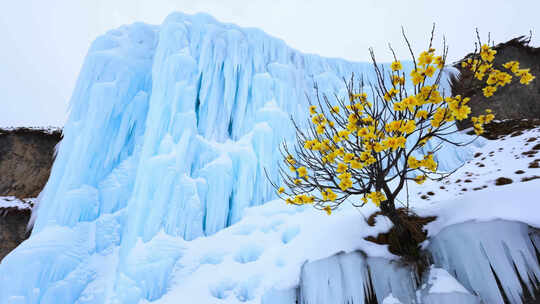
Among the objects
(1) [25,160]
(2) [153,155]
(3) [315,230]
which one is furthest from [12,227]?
(3) [315,230]

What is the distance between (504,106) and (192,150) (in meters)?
11.7

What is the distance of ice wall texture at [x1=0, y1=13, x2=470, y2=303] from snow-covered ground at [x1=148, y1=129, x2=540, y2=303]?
44cm

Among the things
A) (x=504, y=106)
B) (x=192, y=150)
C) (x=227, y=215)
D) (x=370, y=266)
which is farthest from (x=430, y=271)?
(x=504, y=106)

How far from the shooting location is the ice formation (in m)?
3.21

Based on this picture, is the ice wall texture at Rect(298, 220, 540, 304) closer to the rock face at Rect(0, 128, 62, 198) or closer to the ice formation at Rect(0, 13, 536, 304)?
the ice formation at Rect(0, 13, 536, 304)

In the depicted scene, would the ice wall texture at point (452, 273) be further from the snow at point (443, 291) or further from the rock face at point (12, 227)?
the rock face at point (12, 227)

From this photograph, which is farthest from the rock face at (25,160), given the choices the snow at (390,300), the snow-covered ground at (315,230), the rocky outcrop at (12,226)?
the snow at (390,300)

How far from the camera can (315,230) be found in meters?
2.99

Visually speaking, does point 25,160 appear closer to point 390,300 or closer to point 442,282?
point 390,300

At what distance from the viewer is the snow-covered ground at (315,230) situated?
179cm

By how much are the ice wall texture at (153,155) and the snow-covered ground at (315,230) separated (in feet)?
1.43

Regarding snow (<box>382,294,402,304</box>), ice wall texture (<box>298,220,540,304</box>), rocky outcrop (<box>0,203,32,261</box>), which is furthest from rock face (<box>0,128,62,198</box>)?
snow (<box>382,294,402,304</box>)

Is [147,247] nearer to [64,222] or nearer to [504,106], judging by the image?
[64,222]

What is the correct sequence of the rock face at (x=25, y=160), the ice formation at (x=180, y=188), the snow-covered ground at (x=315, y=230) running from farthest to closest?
1. the rock face at (x=25, y=160)
2. the ice formation at (x=180, y=188)
3. the snow-covered ground at (x=315, y=230)
